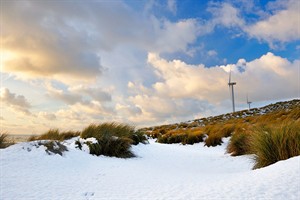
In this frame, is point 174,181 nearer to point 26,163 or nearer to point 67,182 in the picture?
point 67,182

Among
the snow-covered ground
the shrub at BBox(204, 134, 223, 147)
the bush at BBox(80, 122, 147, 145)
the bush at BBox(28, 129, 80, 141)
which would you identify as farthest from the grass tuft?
the shrub at BBox(204, 134, 223, 147)

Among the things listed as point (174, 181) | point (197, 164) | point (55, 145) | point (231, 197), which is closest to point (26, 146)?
point (55, 145)

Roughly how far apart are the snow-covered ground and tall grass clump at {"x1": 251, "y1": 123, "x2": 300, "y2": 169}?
769 millimetres

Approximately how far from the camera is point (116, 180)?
5484 mm

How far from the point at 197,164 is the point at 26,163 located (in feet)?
14.1

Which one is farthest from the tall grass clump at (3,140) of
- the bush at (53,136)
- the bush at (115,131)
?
the bush at (115,131)

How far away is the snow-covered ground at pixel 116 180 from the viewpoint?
400cm

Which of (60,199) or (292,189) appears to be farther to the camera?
(60,199)

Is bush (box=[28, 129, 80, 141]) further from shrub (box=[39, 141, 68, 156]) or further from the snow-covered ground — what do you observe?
the snow-covered ground

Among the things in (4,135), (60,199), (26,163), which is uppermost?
(4,135)

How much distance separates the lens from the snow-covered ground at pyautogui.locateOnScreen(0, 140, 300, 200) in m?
4.00

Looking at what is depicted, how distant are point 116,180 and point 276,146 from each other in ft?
10.5

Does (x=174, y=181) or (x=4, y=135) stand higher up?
(x=4, y=135)

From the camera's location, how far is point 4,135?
8133mm
